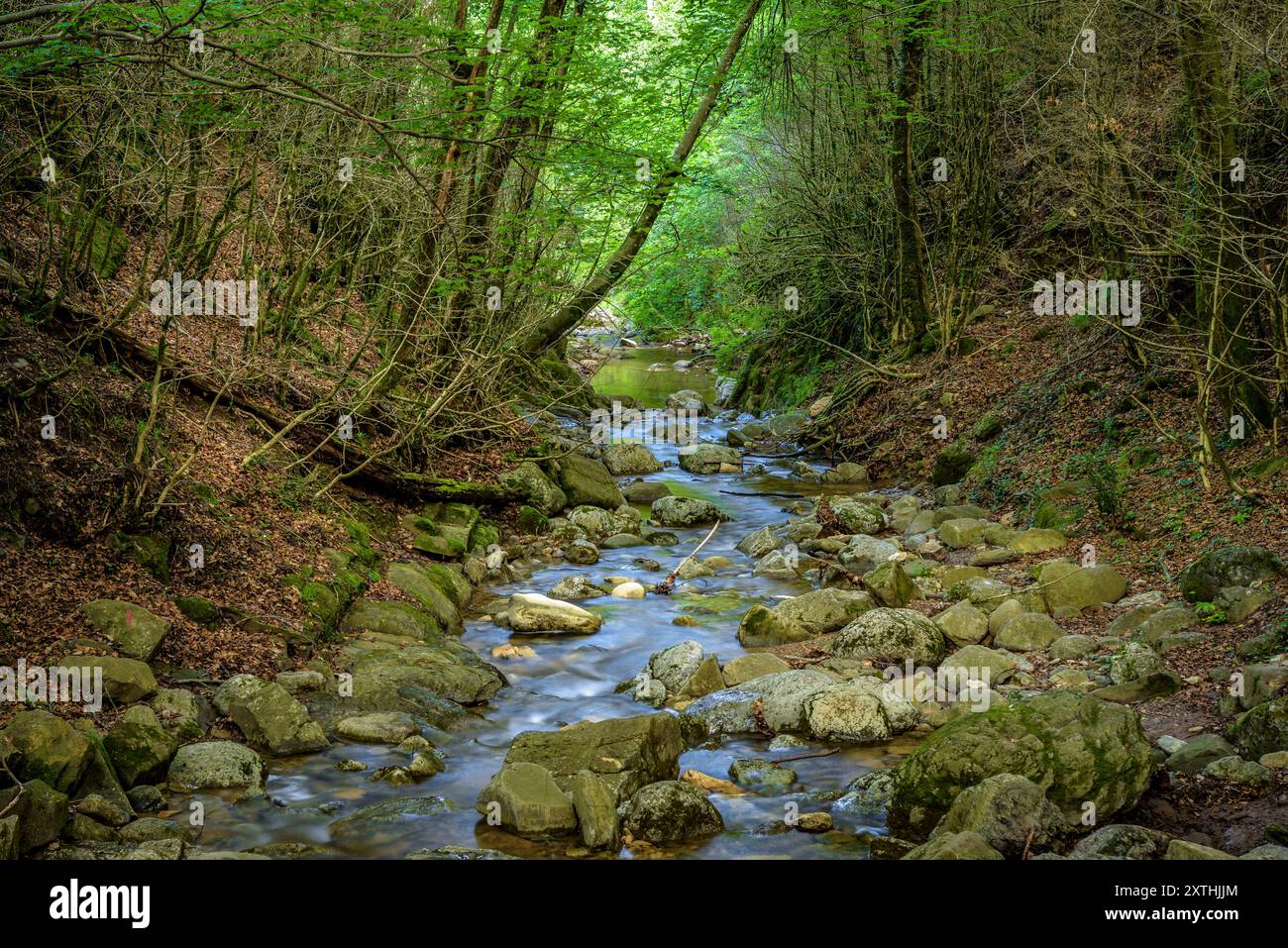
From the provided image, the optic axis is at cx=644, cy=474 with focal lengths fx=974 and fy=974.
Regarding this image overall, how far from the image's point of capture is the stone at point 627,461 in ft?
55.0

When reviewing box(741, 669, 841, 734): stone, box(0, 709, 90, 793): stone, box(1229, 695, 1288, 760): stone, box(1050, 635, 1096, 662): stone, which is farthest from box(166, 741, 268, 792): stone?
box(1050, 635, 1096, 662): stone

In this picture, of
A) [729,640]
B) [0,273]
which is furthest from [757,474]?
[0,273]

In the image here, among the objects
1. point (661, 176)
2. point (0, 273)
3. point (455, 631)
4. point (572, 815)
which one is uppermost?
point (661, 176)

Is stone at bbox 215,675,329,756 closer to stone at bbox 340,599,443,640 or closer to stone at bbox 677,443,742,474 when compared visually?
stone at bbox 340,599,443,640

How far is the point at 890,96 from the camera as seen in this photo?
14.2m

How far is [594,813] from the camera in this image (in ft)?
17.6

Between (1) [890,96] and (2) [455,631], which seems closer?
(2) [455,631]

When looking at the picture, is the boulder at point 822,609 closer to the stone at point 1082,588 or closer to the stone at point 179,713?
the stone at point 1082,588

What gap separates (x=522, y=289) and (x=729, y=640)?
18.3 ft

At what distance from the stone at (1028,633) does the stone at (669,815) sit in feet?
11.6

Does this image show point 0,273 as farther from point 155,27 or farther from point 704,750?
point 704,750

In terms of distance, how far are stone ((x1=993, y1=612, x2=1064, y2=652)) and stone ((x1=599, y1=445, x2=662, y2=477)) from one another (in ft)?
30.4

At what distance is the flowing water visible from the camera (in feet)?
17.4

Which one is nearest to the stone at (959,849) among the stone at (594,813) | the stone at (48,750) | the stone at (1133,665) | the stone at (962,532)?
the stone at (594,813)
